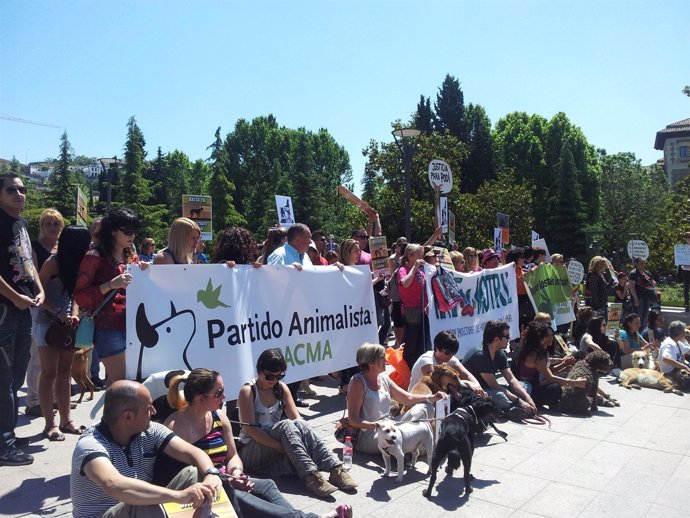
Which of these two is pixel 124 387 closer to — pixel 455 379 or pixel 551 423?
pixel 455 379

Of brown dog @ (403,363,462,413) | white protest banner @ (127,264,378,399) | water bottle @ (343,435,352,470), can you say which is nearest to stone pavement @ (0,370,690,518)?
water bottle @ (343,435,352,470)

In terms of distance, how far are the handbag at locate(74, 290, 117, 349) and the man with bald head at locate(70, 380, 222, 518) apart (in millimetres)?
1571

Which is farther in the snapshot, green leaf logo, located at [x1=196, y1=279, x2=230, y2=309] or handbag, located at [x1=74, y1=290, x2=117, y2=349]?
green leaf logo, located at [x1=196, y1=279, x2=230, y2=309]

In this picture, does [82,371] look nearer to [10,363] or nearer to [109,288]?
[10,363]

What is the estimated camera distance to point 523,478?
15.7 feet

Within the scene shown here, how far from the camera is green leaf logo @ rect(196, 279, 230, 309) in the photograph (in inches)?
200

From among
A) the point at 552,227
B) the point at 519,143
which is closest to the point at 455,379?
the point at 552,227

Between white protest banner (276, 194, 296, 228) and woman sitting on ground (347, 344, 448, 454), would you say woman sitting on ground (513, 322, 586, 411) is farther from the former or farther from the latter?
white protest banner (276, 194, 296, 228)

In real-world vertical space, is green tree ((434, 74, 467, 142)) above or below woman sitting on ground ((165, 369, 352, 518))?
above

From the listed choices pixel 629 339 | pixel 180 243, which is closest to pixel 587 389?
pixel 629 339

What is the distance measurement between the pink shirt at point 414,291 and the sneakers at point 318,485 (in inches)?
129

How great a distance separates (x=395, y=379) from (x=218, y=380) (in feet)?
12.2

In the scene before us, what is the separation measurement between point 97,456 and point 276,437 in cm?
183

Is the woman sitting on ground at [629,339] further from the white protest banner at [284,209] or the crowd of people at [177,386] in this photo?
the white protest banner at [284,209]
